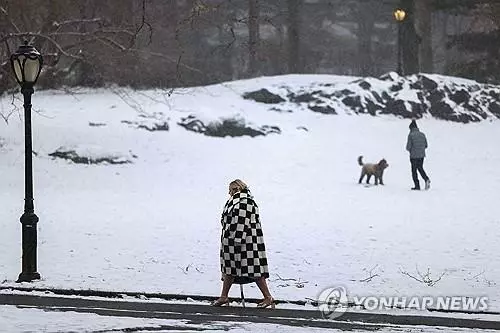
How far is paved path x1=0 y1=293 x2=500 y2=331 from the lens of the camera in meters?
8.85

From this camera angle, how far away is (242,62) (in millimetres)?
44281

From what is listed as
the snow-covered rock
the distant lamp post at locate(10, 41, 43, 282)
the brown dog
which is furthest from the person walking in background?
the distant lamp post at locate(10, 41, 43, 282)

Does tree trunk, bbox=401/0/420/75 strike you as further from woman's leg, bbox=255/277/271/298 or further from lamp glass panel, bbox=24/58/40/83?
woman's leg, bbox=255/277/271/298

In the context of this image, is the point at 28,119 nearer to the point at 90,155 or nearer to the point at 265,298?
the point at 265,298

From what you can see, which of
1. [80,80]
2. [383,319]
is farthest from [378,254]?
[80,80]

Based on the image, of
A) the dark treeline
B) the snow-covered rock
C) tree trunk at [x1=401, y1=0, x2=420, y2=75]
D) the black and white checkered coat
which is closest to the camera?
the black and white checkered coat

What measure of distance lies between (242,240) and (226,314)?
979 millimetres

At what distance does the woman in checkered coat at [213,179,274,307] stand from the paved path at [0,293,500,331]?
0.50m

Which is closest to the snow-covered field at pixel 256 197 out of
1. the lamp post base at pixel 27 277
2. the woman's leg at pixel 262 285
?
the lamp post base at pixel 27 277

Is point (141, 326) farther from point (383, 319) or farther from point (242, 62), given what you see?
point (242, 62)

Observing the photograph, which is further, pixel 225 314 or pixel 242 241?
pixel 225 314

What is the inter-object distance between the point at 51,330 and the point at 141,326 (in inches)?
39.1

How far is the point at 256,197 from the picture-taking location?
786 inches

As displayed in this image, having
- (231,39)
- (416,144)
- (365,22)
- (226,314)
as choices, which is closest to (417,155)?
(416,144)
